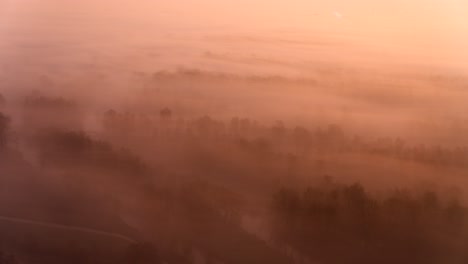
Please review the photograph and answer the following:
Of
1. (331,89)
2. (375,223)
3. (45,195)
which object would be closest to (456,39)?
(331,89)

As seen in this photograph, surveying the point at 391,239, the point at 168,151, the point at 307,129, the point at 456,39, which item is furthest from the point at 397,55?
the point at 168,151

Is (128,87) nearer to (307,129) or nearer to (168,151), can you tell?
(168,151)

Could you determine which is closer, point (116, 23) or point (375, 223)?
point (375, 223)

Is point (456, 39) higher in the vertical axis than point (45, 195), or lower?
higher

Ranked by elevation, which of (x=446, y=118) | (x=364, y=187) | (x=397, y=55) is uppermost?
(x=397, y=55)
